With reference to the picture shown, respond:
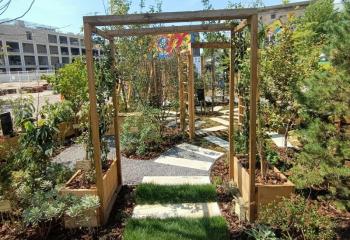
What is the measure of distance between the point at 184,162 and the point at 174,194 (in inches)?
57.3

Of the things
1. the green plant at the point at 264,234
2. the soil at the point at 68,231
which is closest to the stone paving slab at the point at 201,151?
the soil at the point at 68,231

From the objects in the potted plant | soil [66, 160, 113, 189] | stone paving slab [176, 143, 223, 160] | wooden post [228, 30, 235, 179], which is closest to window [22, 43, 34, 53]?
stone paving slab [176, 143, 223, 160]

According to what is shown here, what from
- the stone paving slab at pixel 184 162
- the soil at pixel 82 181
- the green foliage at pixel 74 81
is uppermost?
the green foliage at pixel 74 81

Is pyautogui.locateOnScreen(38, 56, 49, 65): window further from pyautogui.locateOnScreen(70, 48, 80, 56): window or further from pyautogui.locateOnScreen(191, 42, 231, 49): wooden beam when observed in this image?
pyautogui.locateOnScreen(191, 42, 231, 49): wooden beam

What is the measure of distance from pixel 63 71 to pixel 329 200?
6.57 m

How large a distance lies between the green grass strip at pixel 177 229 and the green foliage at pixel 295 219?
491 mm

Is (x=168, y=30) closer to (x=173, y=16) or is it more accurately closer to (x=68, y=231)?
(x=173, y=16)

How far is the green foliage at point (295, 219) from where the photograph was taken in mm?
2703

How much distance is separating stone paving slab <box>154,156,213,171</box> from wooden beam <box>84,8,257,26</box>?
9.30ft

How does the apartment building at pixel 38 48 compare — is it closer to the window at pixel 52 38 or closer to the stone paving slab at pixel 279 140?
the window at pixel 52 38

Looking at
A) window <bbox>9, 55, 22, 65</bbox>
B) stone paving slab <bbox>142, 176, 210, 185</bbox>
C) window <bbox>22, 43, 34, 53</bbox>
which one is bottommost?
stone paving slab <bbox>142, 176, 210, 185</bbox>

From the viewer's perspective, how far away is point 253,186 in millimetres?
3191

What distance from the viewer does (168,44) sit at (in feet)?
30.9

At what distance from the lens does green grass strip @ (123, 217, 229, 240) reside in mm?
2973
